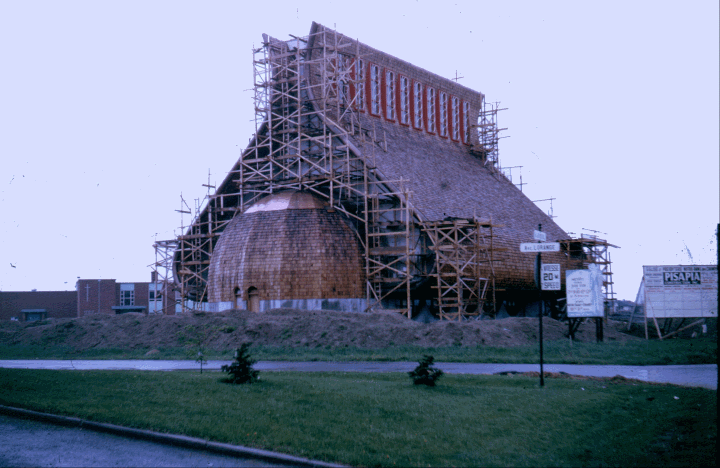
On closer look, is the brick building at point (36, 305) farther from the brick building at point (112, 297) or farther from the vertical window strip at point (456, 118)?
the vertical window strip at point (456, 118)

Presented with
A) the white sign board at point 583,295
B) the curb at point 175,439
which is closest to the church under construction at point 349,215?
the white sign board at point 583,295

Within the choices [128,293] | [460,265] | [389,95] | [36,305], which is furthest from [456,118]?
[36,305]

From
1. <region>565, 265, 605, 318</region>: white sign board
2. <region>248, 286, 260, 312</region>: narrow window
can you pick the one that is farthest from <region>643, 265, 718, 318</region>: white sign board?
<region>248, 286, 260, 312</region>: narrow window

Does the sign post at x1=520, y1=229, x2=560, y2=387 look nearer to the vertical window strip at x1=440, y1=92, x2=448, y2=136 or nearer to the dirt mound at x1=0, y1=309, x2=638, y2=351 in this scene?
the dirt mound at x1=0, y1=309, x2=638, y2=351

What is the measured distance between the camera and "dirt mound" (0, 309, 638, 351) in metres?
28.7

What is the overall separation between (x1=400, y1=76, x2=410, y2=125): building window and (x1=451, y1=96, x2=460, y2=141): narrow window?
6.34m

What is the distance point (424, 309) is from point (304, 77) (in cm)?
1633

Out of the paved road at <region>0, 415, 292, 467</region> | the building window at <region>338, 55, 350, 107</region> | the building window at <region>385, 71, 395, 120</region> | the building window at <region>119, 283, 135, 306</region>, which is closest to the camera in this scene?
the paved road at <region>0, 415, 292, 467</region>

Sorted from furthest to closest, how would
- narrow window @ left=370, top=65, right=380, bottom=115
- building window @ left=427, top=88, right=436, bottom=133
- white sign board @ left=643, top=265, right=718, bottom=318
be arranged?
building window @ left=427, top=88, right=436, bottom=133 → narrow window @ left=370, top=65, right=380, bottom=115 → white sign board @ left=643, top=265, right=718, bottom=318

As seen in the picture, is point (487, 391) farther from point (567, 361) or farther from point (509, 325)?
point (509, 325)

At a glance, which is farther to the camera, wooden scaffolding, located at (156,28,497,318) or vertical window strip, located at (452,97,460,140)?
vertical window strip, located at (452,97,460,140)

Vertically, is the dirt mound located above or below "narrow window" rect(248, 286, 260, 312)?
below

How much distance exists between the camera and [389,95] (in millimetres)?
50688

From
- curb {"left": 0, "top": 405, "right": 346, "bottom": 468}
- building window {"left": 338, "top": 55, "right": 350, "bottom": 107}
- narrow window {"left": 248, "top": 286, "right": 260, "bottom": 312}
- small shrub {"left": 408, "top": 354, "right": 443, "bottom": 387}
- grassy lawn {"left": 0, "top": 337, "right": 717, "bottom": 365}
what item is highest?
building window {"left": 338, "top": 55, "right": 350, "bottom": 107}
